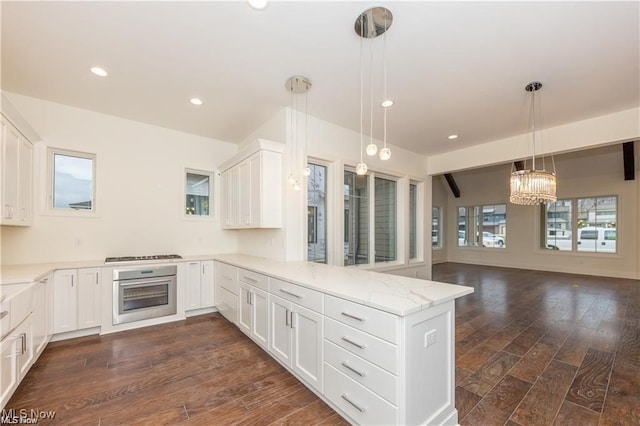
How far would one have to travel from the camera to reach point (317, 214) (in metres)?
4.18

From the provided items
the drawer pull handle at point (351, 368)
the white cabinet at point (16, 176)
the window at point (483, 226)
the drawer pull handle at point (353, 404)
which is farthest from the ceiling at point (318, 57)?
the window at point (483, 226)

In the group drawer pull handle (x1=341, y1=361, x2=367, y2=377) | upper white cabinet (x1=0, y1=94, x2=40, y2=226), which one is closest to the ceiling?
upper white cabinet (x1=0, y1=94, x2=40, y2=226)

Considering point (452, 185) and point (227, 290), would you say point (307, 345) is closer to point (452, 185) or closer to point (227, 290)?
point (227, 290)

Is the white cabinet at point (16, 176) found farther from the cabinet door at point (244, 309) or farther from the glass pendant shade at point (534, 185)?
the glass pendant shade at point (534, 185)

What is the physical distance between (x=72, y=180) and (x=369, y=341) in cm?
440

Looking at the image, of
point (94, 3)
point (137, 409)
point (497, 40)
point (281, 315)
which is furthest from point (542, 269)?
point (94, 3)

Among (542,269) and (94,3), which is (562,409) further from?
(542,269)

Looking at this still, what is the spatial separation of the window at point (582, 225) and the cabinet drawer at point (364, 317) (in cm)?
958

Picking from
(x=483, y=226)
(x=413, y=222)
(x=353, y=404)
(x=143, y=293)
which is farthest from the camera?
(x=483, y=226)

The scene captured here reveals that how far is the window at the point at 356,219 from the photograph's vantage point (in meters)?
4.55

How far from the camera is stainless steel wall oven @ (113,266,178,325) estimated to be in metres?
3.48

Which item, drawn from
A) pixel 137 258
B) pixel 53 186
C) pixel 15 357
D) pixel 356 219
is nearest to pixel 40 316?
pixel 15 357

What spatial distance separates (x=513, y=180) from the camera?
372 centimetres

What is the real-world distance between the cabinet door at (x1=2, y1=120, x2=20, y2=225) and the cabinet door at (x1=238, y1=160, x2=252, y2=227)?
91.8 inches
